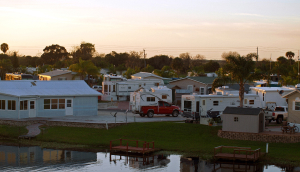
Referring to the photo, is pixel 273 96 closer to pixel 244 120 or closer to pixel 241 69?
pixel 241 69

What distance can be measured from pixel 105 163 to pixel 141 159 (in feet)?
8.14

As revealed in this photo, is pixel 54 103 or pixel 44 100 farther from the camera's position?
pixel 54 103

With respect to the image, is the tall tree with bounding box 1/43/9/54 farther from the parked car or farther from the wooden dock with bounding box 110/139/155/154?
the wooden dock with bounding box 110/139/155/154

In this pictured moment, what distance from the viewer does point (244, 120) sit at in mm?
29641

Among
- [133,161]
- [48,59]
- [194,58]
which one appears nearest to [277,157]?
[133,161]

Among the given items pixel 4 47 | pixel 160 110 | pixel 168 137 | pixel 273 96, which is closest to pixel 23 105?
pixel 160 110

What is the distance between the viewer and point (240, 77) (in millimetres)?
34406

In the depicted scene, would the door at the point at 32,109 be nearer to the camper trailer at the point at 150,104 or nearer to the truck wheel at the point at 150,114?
the camper trailer at the point at 150,104

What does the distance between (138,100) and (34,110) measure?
10765mm

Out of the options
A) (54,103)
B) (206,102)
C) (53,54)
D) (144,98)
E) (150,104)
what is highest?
(53,54)

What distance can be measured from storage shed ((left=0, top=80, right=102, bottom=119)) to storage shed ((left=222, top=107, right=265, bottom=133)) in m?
16.7

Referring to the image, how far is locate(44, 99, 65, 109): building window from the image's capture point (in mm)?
39719

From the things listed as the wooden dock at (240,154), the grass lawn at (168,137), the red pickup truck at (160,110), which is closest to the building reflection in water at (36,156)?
the grass lawn at (168,137)

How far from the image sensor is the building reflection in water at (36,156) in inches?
977
